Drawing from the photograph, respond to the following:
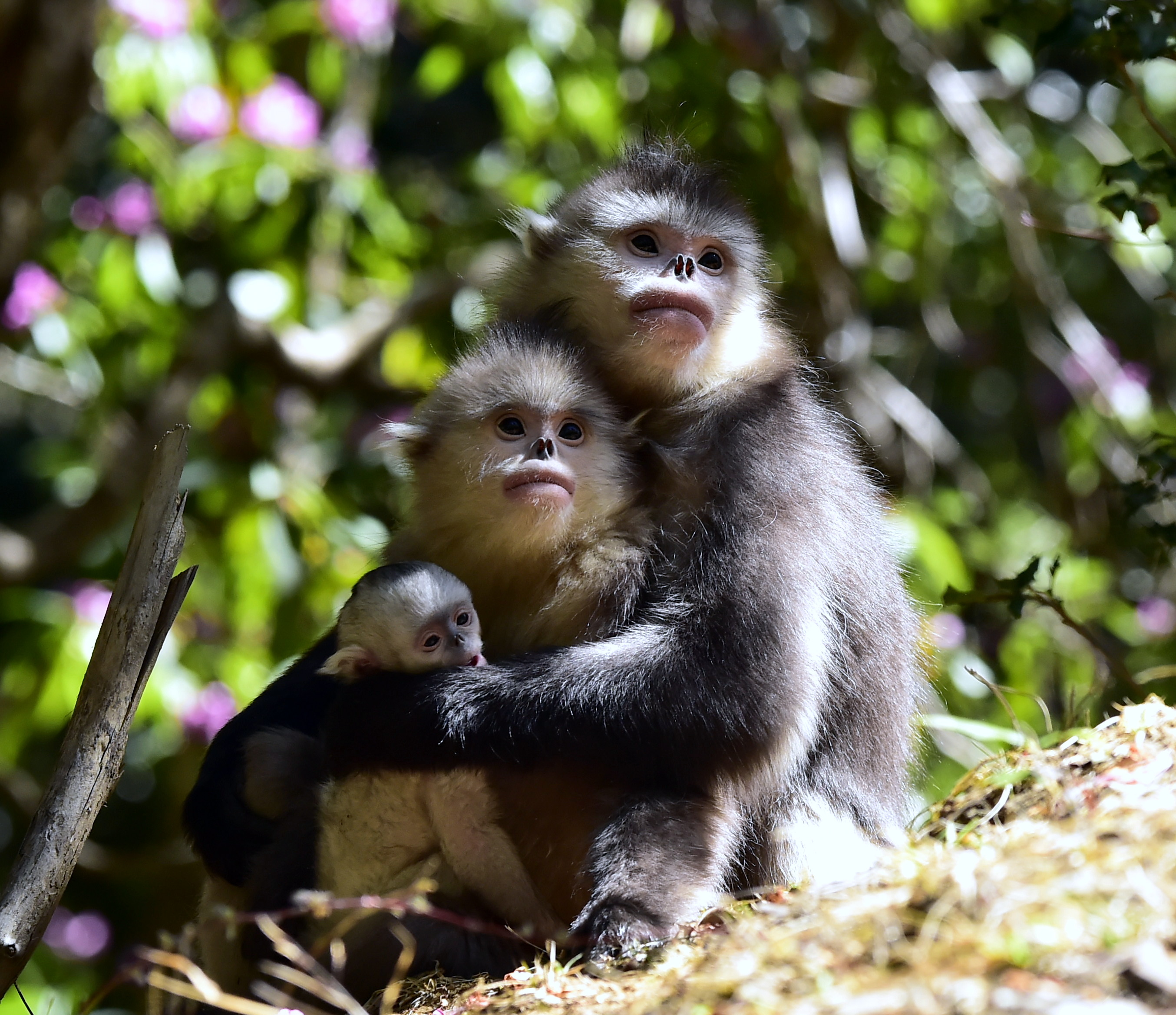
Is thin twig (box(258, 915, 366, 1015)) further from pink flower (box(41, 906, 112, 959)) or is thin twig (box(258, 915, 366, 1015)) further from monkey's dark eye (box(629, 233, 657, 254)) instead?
pink flower (box(41, 906, 112, 959))

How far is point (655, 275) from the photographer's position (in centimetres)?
365

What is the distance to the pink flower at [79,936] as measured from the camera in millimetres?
6836

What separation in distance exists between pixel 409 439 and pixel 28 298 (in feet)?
9.51

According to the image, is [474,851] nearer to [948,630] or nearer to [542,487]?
[542,487]

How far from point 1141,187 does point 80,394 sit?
4.74m

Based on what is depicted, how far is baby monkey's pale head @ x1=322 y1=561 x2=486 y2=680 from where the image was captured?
3.07 meters

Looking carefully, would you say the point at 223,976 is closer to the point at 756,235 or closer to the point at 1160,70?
the point at 756,235

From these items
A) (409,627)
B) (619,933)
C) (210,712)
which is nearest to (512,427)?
(409,627)

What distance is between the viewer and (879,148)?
671 centimetres

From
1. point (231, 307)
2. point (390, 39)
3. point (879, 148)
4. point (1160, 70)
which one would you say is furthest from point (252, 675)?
point (1160, 70)

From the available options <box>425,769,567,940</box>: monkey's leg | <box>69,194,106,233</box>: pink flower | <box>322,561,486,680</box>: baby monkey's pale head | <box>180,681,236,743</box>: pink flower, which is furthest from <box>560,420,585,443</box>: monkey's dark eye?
<box>69,194,106,233</box>: pink flower

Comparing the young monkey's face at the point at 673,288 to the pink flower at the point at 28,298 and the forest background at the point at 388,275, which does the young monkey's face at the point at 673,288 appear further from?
the pink flower at the point at 28,298

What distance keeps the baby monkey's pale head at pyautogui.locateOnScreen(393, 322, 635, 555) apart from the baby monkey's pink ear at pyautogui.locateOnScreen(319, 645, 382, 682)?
1.30 feet

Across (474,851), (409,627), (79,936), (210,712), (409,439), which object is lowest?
(79,936)
